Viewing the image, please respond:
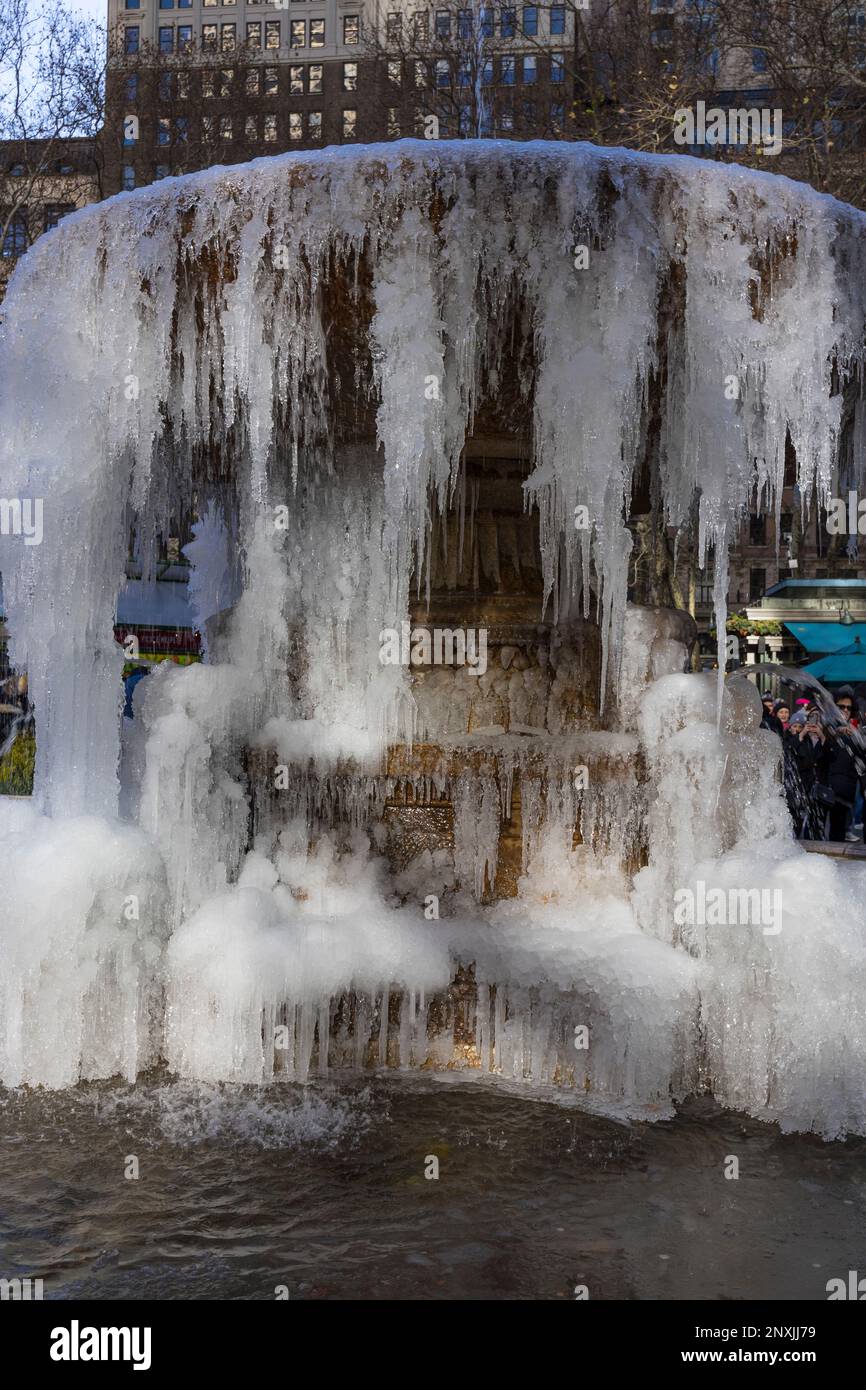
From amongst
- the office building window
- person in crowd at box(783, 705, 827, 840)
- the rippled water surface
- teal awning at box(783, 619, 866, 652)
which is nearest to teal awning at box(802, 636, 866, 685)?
teal awning at box(783, 619, 866, 652)

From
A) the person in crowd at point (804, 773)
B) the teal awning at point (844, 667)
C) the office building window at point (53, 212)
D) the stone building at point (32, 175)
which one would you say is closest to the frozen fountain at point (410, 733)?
the person in crowd at point (804, 773)

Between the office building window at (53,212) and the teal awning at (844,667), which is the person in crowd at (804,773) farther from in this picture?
the office building window at (53,212)

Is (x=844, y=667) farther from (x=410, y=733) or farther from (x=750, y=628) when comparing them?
(x=410, y=733)

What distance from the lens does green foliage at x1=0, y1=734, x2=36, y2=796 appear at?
10.6m

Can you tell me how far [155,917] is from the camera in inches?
240

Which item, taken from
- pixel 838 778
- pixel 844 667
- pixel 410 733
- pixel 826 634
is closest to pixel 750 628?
pixel 826 634

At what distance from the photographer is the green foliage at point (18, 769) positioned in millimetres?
10551

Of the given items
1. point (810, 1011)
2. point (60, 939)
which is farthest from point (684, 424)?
point (60, 939)

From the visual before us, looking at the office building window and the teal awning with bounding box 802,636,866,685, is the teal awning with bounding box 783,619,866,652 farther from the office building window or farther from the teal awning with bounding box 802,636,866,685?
the office building window

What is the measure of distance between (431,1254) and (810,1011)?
7.31 ft

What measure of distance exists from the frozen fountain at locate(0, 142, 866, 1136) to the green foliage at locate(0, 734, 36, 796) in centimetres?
390

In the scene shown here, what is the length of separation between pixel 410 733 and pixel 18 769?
4974 mm

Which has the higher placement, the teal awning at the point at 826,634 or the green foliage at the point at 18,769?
the teal awning at the point at 826,634

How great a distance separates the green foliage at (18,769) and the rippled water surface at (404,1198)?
5.36m
